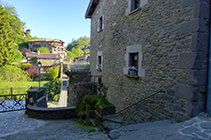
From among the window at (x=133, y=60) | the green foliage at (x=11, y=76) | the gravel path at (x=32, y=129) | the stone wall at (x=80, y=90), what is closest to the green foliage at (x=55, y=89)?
the green foliage at (x=11, y=76)

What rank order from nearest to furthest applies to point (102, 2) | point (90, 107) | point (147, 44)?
point (147, 44), point (90, 107), point (102, 2)

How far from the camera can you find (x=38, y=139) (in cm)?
345

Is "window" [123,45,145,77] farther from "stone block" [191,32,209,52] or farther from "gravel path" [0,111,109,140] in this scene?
"gravel path" [0,111,109,140]

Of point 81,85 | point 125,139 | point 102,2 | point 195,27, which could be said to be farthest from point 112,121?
point 102,2

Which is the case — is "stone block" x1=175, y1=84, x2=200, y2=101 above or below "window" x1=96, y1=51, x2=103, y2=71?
below

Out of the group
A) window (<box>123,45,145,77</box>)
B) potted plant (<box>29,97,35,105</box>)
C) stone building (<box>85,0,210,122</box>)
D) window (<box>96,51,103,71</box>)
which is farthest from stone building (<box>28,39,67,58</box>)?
window (<box>123,45,145,77</box>)

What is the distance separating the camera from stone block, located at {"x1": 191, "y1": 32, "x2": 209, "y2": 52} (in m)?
2.87

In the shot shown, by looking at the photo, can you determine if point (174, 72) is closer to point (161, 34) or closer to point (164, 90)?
point (164, 90)

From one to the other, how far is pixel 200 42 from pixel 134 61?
100 inches

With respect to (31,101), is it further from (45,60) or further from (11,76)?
(45,60)

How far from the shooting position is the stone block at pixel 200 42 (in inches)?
113

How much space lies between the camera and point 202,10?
2.87m

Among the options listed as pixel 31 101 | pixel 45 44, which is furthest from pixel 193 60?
pixel 45 44

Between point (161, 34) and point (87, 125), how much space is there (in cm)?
365
